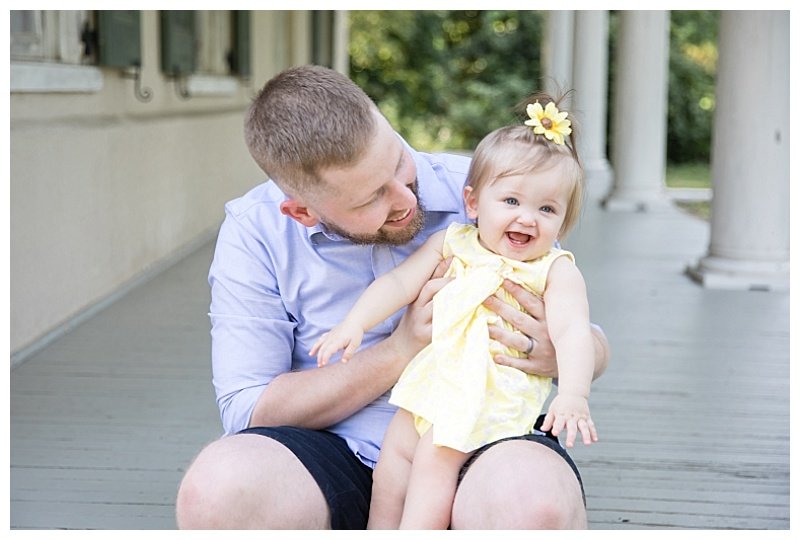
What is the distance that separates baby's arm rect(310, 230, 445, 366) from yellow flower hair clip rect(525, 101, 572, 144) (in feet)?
0.81

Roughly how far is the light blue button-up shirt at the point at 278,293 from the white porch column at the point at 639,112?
778 centimetres

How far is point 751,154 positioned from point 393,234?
433 cm

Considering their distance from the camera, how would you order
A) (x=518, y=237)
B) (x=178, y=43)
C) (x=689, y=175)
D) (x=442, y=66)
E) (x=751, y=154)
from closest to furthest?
(x=518, y=237) < (x=751, y=154) < (x=178, y=43) < (x=689, y=175) < (x=442, y=66)

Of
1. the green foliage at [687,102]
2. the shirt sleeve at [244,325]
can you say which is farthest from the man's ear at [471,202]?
the green foliage at [687,102]

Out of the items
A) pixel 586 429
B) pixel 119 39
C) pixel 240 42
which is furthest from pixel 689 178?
pixel 586 429

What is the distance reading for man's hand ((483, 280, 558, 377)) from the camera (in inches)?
72.8

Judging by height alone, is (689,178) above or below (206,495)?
below

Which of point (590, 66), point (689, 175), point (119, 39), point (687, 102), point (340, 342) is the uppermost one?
point (119, 39)

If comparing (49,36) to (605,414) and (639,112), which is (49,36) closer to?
(605,414)

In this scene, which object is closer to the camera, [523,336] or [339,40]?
[523,336]

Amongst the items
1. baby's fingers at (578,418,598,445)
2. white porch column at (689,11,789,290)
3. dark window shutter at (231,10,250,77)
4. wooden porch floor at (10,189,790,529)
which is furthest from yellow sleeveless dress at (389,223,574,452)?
dark window shutter at (231,10,250,77)

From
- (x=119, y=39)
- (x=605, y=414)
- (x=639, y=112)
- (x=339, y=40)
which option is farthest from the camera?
(x=339, y=40)

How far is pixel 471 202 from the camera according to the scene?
1.95m

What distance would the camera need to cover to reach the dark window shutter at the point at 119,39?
510cm
